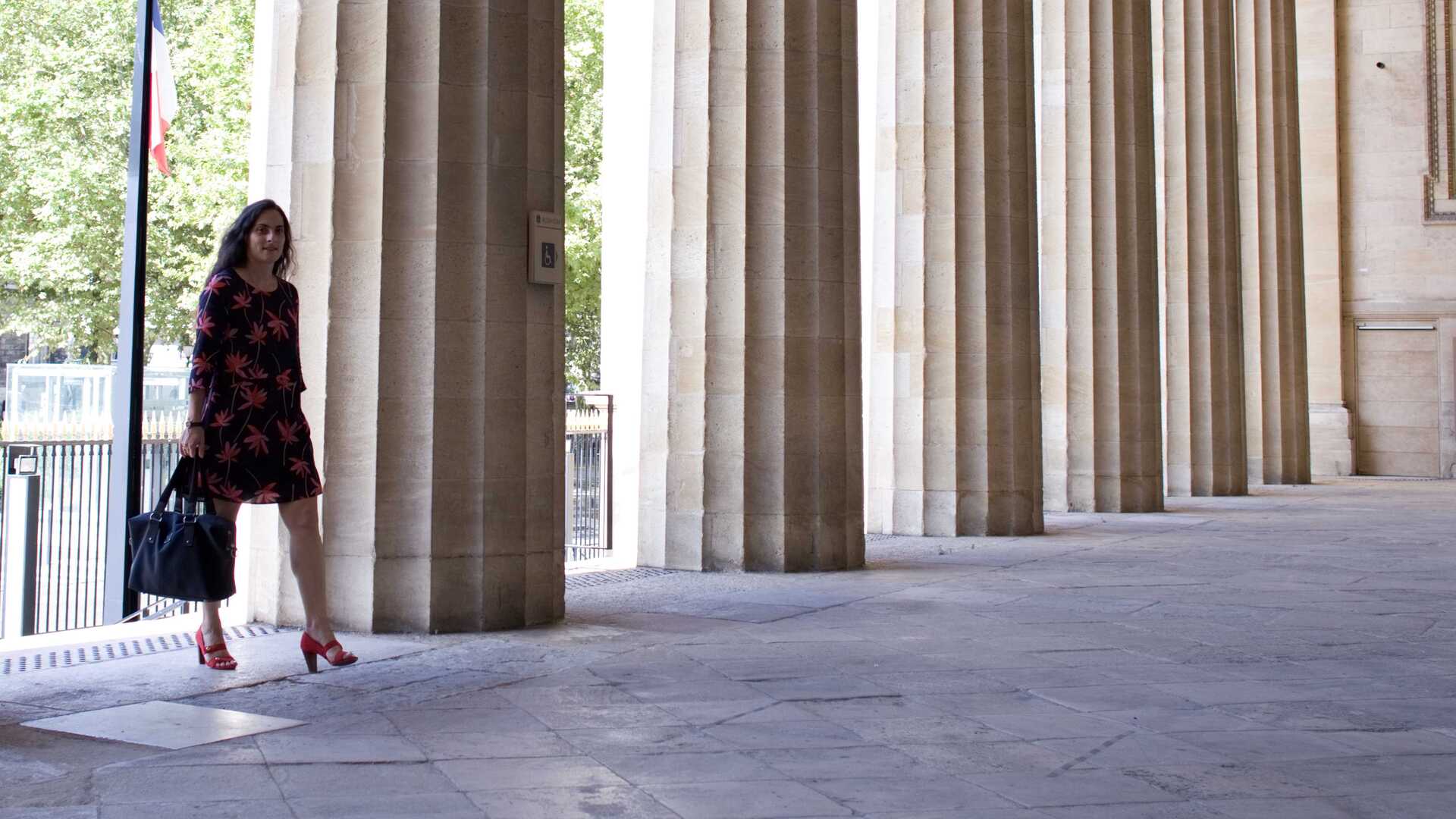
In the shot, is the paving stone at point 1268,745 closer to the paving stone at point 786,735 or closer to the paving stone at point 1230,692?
the paving stone at point 1230,692

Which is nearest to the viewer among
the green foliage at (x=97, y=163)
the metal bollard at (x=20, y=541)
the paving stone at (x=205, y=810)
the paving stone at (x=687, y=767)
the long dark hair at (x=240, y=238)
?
the paving stone at (x=205, y=810)

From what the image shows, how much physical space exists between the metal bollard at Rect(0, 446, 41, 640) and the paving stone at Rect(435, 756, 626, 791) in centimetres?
741

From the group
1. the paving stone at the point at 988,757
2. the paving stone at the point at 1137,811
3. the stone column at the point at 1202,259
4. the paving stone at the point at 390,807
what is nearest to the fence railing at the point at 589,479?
the stone column at the point at 1202,259

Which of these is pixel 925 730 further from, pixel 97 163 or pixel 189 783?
pixel 97 163

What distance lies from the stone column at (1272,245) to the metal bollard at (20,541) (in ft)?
69.7

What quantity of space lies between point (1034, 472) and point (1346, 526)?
4.04 m

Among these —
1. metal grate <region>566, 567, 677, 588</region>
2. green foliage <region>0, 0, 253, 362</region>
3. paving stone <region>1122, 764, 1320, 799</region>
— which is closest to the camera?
paving stone <region>1122, 764, 1320, 799</region>

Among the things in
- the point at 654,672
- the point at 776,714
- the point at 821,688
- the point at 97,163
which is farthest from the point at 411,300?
the point at 97,163

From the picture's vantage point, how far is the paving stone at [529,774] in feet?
15.1

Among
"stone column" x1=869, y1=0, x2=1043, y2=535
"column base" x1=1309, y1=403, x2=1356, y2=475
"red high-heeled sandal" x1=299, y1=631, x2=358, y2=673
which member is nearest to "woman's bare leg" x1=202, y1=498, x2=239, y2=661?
"red high-heeled sandal" x1=299, y1=631, x2=358, y2=673

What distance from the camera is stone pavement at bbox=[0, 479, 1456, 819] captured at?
4.46m

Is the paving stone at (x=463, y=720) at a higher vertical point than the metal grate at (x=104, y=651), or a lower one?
lower

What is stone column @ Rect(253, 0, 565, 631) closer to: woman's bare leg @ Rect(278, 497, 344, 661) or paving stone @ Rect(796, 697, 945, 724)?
woman's bare leg @ Rect(278, 497, 344, 661)

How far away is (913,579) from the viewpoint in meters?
10.8
